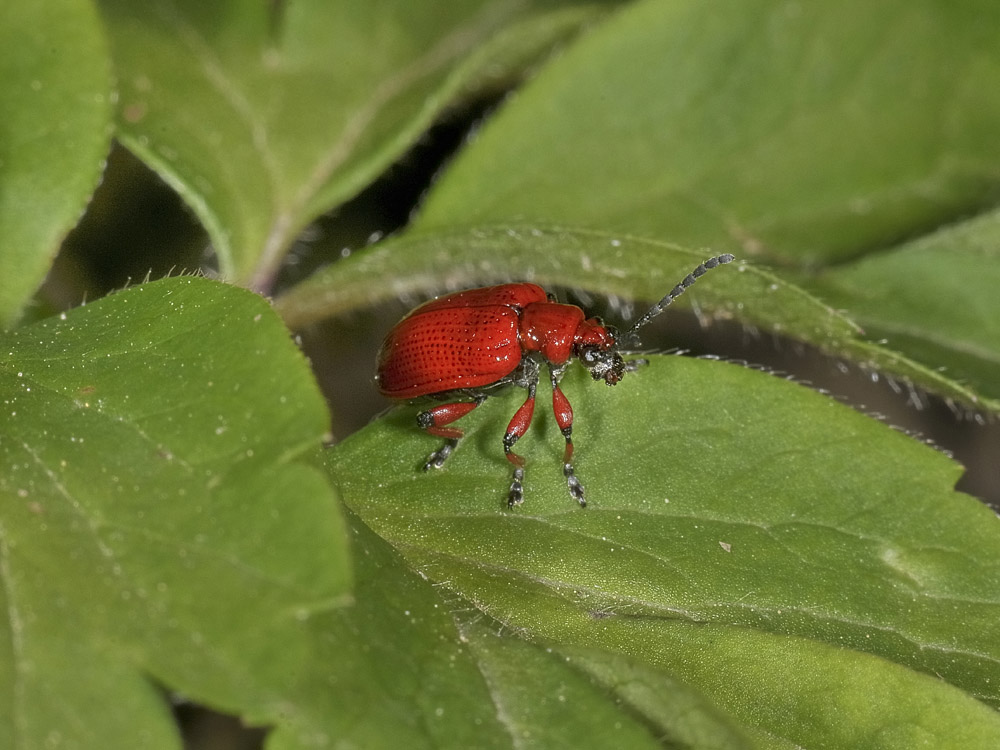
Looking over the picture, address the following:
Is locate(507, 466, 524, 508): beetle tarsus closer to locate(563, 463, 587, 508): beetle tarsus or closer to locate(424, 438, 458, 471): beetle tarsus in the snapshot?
locate(563, 463, 587, 508): beetle tarsus

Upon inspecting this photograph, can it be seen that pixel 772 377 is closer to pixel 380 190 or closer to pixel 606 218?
pixel 606 218

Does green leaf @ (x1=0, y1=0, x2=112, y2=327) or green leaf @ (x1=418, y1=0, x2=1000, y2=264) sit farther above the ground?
green leaf @ (x1=0, y1=0, x2=112, y2=327)

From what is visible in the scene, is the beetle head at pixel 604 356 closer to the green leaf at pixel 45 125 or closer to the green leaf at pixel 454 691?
the green leaf at pixel 454 691

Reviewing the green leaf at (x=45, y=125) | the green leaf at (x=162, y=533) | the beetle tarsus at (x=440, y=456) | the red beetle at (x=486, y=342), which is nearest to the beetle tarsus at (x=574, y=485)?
the beetle tarsus at (x=440, y=456)

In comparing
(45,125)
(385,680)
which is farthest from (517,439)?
(45,125)

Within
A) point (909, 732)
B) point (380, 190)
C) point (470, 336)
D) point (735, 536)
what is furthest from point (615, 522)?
point (380, 190)

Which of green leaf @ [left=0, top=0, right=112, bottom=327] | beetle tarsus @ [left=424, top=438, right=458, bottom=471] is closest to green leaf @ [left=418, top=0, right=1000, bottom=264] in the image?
green leaf @ [left=0, top=0, right=112, bottom=327]
